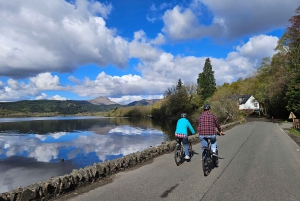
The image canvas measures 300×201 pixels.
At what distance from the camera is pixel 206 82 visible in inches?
2997

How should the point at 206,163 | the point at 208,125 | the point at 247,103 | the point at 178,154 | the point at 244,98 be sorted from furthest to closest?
1. the point at 244,98
2. the point at 247,103
3. the point at 178,154
4. the point at 208,125
5. the point at 206,163

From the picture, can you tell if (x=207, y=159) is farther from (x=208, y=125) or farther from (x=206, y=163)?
(x=208, y=125)

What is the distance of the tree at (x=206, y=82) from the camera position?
243 ft

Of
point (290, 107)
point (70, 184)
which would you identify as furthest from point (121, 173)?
point (290, 107)

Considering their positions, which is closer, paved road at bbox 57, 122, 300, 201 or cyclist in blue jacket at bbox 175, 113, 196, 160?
paved road at bbox 57, 122, 300, 201

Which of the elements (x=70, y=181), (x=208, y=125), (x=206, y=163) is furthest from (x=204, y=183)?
(x=70, y=181)

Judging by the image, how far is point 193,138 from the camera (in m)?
16.1

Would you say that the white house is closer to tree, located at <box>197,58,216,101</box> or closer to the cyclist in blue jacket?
tree, located at <box>197,58,216,101</box>

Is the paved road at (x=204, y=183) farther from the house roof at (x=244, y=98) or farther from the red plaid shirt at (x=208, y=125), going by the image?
the house roof at (x=244, y=98)

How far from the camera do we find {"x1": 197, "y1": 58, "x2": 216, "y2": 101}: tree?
2916 inches

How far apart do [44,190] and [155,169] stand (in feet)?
12.9

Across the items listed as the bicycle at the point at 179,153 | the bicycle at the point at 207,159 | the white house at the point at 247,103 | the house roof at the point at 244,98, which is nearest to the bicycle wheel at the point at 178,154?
the bicycle at the point at 179,153

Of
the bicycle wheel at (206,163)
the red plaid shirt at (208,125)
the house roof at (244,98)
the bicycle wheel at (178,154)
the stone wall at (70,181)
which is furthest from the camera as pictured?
the house roof at (244,98)

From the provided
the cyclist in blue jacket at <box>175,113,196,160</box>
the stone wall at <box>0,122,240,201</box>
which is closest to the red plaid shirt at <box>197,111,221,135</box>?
the cyclist in blue jacket at <box>175,113,196,160</box>
